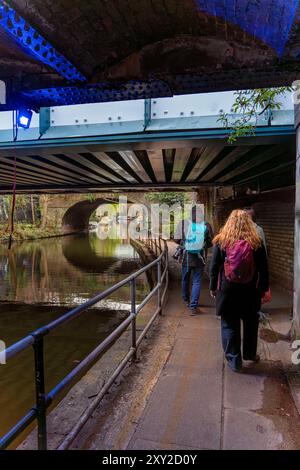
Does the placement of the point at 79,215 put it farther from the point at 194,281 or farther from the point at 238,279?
the point at 238,279

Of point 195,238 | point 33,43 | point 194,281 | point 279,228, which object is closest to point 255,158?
point 279,228

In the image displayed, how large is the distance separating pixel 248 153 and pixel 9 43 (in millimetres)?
5434

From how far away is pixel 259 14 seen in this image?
2137 mm

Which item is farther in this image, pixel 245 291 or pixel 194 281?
pixel 194 281

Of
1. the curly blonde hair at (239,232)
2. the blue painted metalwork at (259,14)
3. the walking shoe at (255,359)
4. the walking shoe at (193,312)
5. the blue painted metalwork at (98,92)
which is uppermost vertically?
the blue painted metalwork at (259,14)

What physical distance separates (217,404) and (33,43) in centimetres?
300

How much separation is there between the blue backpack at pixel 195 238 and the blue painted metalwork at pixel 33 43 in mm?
2982

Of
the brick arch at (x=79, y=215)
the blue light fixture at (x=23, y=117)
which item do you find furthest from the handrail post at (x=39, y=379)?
the brick arch at (x=79, y=215)

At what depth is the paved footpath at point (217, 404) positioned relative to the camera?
2238mm

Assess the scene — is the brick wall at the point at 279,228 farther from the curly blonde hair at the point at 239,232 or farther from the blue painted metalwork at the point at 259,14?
the blue painted metalwork at the point at 259,14

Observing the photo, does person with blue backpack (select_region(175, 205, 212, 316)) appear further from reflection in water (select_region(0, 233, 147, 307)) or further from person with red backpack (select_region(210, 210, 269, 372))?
reflection in water (select_region(0, 233, 147, 307))

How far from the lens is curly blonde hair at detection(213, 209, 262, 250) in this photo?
312cm
